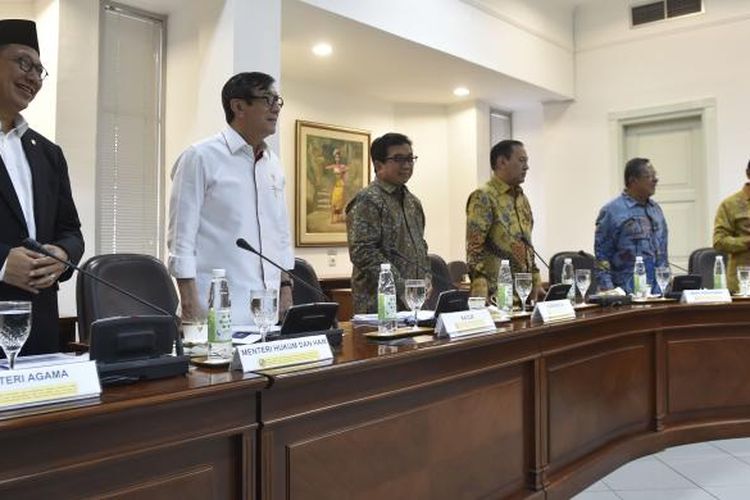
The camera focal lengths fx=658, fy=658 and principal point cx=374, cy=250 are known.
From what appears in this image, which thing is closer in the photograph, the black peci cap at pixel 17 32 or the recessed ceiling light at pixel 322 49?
the black peci cap at pixel 17 32

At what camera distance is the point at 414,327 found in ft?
6.13

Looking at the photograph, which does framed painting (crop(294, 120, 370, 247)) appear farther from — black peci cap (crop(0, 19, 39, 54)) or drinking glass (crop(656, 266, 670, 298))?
black peci cap (crop(0, 19, 39, 54))

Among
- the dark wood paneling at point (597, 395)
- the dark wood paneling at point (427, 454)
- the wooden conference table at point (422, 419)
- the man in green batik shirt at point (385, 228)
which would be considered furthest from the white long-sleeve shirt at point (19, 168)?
the dark wood paneling at point (597, 395)

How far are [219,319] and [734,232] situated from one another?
3.26m

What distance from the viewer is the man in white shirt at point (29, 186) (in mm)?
1507

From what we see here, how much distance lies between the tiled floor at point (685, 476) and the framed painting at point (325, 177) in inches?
131

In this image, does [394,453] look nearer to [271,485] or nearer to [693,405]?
[271,485]

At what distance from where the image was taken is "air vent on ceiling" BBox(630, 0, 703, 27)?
5.55m

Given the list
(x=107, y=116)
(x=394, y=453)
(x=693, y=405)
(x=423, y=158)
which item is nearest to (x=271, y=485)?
(x=394, y=453)

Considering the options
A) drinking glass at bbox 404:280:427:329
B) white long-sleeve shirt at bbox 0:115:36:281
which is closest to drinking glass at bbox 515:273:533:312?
drinking glass at bbox 404:280:427:329

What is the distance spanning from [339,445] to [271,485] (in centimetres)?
20

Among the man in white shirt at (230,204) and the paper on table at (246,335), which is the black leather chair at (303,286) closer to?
the man in white shirt at (230,204)

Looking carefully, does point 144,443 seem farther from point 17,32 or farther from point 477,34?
point 477,34

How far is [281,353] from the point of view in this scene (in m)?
1.32
